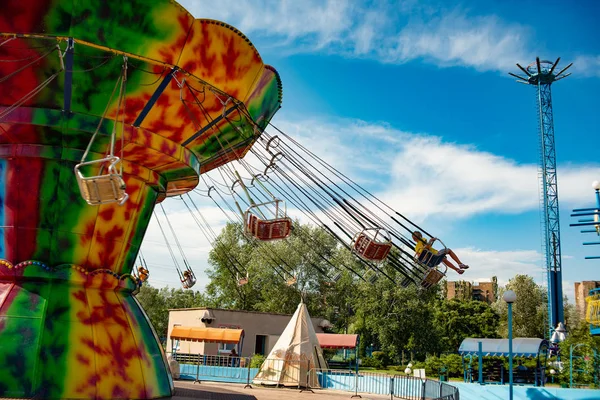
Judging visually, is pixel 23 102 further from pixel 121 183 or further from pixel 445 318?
pixel 445 318

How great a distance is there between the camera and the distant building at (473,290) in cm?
9912

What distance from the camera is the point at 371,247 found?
1312 cm

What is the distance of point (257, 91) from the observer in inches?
450

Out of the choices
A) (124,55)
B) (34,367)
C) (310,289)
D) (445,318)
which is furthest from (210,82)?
(445,318)

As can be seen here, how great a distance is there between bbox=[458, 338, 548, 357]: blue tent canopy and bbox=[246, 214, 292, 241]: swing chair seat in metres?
14.9

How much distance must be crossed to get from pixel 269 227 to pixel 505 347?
15.8 meters

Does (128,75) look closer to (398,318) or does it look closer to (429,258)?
(429,258)

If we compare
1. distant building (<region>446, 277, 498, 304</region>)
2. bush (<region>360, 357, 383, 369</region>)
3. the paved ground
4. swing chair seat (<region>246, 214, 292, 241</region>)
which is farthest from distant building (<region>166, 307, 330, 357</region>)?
distant building (<region>446, 277, 498, 304</region>)

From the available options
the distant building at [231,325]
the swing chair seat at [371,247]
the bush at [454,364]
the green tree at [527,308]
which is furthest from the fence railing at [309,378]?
the green tree at [527,308]

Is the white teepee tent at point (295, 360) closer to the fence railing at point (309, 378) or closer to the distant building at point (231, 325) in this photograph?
the fence railing at point (309, 378)

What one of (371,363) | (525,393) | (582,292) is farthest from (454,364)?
(582,292)

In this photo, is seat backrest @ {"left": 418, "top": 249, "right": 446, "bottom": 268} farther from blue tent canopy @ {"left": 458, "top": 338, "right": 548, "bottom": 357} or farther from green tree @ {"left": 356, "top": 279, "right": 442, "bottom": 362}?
green tree @ {"left": 356, "top": 279, "right": 442, "bottom": 362}

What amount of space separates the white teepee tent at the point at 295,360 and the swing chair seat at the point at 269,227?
11788 mm

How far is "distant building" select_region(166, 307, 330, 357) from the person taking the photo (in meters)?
34.7
